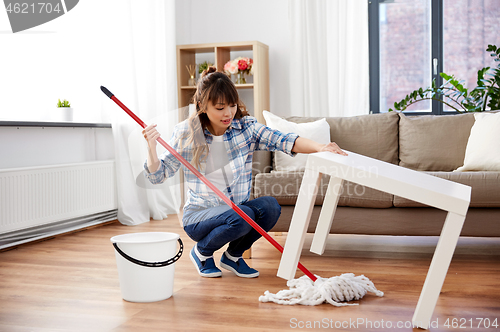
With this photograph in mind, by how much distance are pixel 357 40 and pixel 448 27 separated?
80 cm

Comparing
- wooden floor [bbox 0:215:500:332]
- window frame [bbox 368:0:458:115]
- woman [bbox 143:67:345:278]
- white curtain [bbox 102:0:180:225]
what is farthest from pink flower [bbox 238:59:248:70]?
woman [bbox 143:67:345:278]

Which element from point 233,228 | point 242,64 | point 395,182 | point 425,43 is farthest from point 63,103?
point 425,43

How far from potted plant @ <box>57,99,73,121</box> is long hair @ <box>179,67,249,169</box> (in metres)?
1.58

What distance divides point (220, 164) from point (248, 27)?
2777 millimetres

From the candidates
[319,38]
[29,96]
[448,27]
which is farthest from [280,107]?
[29,96]

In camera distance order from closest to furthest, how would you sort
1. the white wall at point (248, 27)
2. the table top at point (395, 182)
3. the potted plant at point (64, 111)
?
the table top at point (395, 182) < the potted plant at point (64, 111) < the white wall at point (248, 27)

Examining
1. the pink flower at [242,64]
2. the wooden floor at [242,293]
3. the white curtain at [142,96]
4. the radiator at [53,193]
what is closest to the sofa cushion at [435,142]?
the wooden floor at [242,293]

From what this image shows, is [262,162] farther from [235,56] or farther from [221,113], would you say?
[235,56]

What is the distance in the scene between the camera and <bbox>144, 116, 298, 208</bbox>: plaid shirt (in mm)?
1822

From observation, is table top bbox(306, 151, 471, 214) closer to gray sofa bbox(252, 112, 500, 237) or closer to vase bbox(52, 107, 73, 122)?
gray sofa bbox(252, 112, 500, 237)

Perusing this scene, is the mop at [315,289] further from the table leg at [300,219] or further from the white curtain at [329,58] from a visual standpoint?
Result: the white curtain at [329,58]

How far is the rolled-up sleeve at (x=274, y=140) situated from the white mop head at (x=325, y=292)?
1.60 feet

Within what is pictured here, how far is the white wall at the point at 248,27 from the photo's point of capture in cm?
427

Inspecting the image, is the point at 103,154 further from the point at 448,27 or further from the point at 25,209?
the point at 448,27
